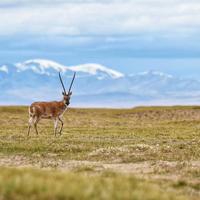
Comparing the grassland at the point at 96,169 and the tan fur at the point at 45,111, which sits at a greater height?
the tan fur at the point at 45,111

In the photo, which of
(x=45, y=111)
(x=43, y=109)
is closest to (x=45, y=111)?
(x=45, y=111)

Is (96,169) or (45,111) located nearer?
(96,169)

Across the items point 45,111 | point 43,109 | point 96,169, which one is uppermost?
point 43,109

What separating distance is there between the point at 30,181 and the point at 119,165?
11.6 meters

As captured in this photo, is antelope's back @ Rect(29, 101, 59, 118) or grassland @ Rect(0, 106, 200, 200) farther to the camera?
antelope's back @ Rect(29, 101, 59, 118)

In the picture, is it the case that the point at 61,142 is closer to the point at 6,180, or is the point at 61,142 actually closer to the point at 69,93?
the point at 69,93

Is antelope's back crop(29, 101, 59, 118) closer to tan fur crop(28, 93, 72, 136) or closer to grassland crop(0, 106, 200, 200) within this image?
tan fur crop(28, 93, 72, 136)

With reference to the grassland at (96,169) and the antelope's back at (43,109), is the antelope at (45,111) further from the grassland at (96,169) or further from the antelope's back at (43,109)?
the grassland at (96,169)

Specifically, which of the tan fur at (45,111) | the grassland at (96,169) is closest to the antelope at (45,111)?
the tan fur at (45,111)

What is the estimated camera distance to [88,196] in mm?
14883

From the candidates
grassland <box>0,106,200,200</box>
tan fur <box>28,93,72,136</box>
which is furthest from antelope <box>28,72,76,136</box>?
grassland <box>0,106,200,200</box>

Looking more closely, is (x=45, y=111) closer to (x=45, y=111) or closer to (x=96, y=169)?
(x=45, y=111)

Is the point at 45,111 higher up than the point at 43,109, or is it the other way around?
the point at 43,109

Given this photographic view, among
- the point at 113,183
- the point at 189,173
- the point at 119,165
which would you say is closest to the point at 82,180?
the point at 113,183
